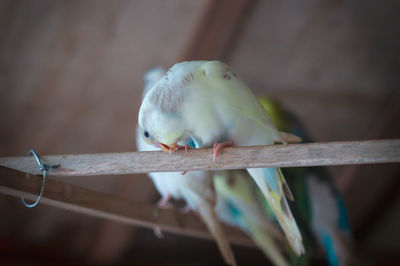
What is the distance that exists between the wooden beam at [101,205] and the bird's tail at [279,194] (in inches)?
25.9

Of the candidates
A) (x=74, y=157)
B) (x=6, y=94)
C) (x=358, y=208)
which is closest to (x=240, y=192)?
(x=74, y=157)

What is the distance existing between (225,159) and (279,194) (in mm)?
344

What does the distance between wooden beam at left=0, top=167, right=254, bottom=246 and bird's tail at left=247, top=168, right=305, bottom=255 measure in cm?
66

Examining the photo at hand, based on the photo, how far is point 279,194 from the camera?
4.53 ft

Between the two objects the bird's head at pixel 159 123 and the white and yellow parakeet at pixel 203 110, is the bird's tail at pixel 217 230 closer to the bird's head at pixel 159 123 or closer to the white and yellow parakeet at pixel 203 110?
the white and yellow parakeet at pixel 203 110

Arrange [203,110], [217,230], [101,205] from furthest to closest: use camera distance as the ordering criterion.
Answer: [217,230] < [101,205] < [203,110]

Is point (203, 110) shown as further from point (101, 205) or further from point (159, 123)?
point (101, 205)

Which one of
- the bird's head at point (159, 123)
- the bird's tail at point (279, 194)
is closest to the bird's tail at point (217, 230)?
the bird's tail at point (279, 194)

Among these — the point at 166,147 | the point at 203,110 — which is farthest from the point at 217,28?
the point at 166,147

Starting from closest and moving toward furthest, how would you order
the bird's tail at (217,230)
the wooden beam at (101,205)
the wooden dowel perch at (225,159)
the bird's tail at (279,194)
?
the wooden dowel perch at (225,159) → the wooden beam at (101,205) → the bird's tail at (279,194) → the bird's tail at (217,230)

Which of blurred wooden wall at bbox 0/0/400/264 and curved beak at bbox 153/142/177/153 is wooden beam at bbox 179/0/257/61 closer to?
blurred wooden wall at bbox 0/0/400/264

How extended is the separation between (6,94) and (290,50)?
1.87 metres

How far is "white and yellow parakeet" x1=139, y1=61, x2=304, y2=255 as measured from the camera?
1259mm

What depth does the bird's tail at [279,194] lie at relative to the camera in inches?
54.3
